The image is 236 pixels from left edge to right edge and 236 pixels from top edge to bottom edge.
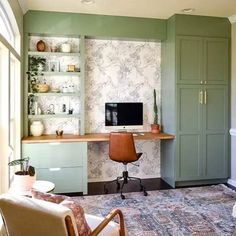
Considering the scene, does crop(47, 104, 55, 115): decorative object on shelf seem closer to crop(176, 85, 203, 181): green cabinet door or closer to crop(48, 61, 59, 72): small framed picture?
crop(48, 61, 59, 72): small framed picture

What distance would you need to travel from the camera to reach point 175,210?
135 inches

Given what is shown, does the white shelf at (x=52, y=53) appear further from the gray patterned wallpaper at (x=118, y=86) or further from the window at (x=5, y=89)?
the window at (x=5, y=89)

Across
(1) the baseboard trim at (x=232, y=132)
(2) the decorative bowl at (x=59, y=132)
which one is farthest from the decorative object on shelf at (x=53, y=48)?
(1) the baseboard trim at (x=232, y=132)

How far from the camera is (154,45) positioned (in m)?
4.90

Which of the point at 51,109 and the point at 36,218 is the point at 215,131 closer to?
the point at 51,109

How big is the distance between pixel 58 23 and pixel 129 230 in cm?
308

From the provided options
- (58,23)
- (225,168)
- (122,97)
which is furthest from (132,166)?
(58,23)

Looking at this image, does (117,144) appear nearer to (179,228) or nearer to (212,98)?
(179,228)

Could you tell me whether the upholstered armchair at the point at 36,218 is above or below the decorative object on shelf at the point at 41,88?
below

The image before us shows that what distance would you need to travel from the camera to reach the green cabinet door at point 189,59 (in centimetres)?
441

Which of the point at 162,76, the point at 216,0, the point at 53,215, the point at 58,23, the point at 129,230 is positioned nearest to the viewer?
the point at 53,215

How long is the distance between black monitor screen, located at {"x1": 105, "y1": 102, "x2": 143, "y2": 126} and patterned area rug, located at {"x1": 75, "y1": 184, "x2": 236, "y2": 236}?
1140 mm

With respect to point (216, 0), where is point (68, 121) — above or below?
below

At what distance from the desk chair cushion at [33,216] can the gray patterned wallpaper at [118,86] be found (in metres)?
3.01
